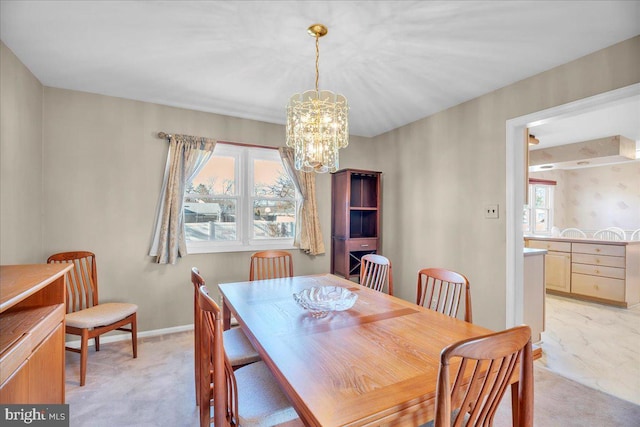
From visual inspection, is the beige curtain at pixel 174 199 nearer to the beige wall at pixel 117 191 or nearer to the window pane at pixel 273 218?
the beige wall at pixel 117 191

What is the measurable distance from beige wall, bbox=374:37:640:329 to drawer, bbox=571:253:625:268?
2.77m

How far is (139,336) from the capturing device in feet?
9.95

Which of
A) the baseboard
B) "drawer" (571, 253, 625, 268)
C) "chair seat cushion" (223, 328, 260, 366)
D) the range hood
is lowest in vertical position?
the baseboard

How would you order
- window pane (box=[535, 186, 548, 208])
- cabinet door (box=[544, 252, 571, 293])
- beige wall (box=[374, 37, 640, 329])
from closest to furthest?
1. beige wall (box=[374, 37, 640, 329])
2. cabinet door (box=[544, 252, 571, 293])
3. window pane (box=[535, 186, 548, 208])

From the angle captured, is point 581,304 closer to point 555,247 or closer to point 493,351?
point 555,247

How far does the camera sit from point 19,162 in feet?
7.49

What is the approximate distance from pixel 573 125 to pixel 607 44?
218cm

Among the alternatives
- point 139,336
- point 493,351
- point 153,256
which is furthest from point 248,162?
point 493,351

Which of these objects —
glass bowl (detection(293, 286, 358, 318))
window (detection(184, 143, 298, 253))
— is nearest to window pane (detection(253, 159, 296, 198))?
window (detection(184, 143, 298, 253))

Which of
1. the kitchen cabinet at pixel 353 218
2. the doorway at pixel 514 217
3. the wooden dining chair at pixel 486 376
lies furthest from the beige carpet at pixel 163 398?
the kitchen cabinet at pixel 353 218

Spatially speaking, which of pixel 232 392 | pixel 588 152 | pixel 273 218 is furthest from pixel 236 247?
pixel 588 152

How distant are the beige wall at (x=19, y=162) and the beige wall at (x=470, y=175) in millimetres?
3779

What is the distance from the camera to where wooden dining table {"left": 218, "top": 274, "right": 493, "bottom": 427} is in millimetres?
896

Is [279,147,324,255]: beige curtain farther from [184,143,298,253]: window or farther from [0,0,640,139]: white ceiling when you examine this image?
[0,0,640,139]: white ceiling
